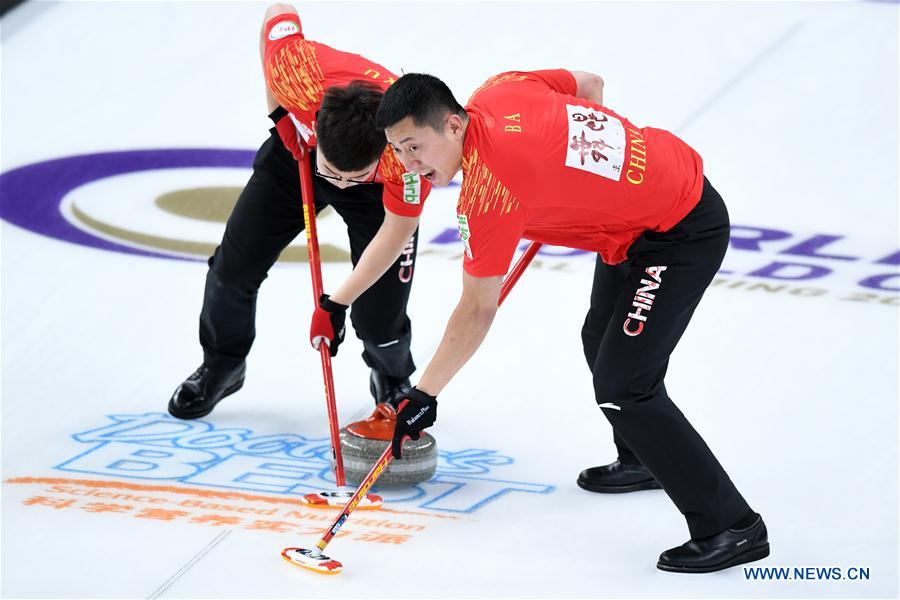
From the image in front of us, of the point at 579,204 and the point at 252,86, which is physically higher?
the point at 252,86

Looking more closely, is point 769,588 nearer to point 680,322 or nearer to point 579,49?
point 680,322

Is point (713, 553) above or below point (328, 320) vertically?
below

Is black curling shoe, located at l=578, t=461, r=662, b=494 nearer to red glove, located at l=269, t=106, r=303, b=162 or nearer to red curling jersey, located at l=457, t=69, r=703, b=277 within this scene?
red curling jersey, located at l=457, t=69, r=703, b=277

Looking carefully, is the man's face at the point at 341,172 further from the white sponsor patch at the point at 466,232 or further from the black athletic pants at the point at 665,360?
the black athletic pants at the point at 665,360

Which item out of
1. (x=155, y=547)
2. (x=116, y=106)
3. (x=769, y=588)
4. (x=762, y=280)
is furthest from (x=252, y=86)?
(x=769, y=588)

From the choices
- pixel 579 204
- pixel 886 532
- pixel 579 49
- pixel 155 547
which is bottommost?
pixel 155 547

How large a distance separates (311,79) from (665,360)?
1.27 meters

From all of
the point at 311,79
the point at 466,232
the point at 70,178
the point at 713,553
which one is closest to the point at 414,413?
the point at 466,232

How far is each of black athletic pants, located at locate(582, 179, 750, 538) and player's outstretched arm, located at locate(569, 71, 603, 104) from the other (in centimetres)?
44

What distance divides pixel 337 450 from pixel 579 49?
15.3 feet

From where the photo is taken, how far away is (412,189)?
11.3 feet

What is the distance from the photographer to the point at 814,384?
14.8ft

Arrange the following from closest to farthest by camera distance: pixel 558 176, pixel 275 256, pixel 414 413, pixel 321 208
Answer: pixel 558 176, pixel 414 413, pixel 321 208, pixel 275 256

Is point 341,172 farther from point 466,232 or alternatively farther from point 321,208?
point 321,208
